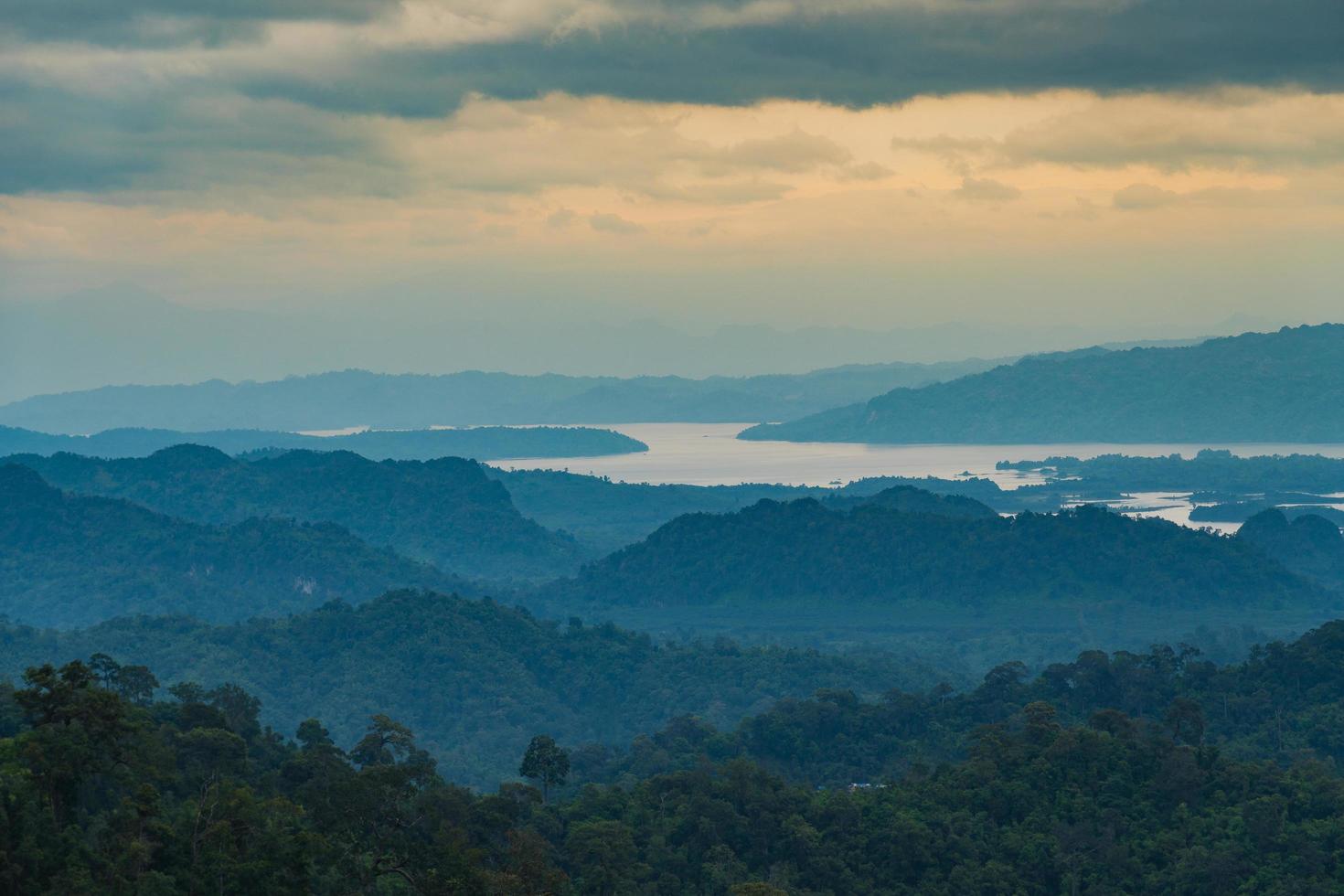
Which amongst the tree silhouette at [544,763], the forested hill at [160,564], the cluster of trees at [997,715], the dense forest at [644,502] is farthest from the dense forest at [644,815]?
the dense forest at [644,502]

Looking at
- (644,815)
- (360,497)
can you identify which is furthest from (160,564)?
(644,815)

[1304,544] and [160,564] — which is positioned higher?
[1304,544]

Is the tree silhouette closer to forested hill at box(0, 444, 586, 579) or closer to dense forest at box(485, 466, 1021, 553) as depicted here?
forested hill at box(0, 444, 586, 579)

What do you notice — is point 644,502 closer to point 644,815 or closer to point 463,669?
point 463,669

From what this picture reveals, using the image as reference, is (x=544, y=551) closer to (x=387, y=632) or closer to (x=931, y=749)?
(x=387, y=632)

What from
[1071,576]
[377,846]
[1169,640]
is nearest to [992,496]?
[1071,576]

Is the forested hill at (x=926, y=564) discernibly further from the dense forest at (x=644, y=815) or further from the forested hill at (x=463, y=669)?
the dense forest at (x=644, y=815)

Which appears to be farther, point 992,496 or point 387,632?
point 992,496

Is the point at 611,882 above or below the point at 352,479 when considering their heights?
below
